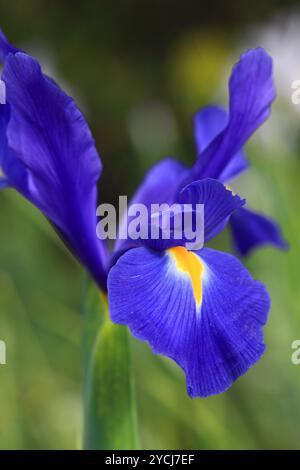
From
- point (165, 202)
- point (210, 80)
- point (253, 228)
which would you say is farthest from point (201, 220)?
point (210, 80)

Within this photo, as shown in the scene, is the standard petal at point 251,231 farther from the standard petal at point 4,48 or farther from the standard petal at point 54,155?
the standard petal at point 4,48

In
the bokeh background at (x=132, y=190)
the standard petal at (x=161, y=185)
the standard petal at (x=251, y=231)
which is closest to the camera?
the standard petal at (x=161, y=185)

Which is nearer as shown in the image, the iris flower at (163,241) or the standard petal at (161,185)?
the iris flower at (163,241)

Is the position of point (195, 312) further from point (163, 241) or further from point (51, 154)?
point (51, 154)

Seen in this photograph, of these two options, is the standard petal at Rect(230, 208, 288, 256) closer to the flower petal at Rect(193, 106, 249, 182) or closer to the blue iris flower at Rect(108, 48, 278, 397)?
the flower petal at Rect(193, 106, 249, 182)

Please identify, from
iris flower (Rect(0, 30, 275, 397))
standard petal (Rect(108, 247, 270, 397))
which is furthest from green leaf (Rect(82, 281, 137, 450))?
standard petal (Rect(108, 247, 270, 397))

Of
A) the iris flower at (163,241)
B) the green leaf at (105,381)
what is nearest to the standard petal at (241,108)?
the iris flower at (163,241)

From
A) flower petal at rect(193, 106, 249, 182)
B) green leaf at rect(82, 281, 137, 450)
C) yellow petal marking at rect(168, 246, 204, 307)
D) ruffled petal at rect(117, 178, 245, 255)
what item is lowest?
green leaf at rect(82, 281, 137, 450)
